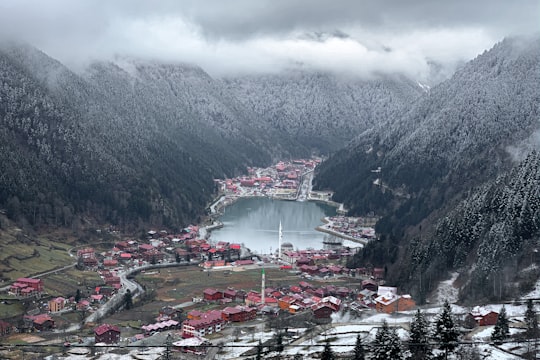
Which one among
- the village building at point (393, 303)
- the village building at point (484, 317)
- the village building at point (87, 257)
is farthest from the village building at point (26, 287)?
the village building at point (484, 317)

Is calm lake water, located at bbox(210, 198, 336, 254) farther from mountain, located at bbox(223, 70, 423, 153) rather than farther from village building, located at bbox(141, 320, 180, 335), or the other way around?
mountain, located at bbox(223, 70, 423, 153)

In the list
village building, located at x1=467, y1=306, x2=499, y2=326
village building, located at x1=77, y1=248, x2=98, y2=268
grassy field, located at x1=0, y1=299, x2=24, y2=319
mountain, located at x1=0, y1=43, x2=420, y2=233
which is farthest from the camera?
mountain, located at x1=0, y1=43, x2=420, y2=233

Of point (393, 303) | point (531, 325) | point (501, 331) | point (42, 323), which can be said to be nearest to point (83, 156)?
point (42, 323)

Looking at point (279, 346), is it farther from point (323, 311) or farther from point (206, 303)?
point (206, 303)

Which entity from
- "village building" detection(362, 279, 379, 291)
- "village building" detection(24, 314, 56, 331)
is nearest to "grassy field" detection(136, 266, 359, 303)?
"village building" detection(362, 279, 379, 291)

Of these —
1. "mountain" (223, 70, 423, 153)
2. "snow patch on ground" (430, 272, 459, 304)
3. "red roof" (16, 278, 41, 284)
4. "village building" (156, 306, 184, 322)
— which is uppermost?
"mountain" (223, 70, 423, 153)

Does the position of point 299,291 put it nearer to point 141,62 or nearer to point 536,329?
point 536,329
